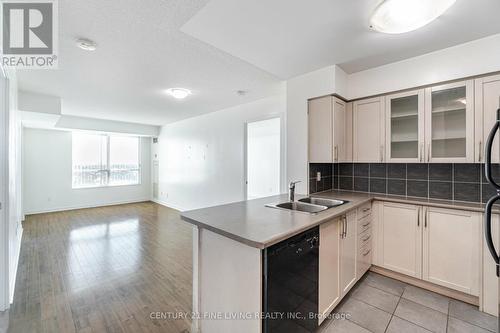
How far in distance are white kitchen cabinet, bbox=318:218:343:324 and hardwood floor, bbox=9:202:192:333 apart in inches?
47.2

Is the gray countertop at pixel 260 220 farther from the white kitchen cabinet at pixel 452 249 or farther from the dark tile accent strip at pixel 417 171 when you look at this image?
the dark tile accent strip at pixel 417 171

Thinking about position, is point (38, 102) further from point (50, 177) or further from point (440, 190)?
point (440, 190)

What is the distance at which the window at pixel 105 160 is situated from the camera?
6.49 meters

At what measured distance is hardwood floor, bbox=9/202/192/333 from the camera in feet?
6.23

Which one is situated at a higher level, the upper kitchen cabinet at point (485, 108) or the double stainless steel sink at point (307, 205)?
the upper kitchen cabinet at point (485, 108)

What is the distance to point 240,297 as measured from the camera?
4.53 feet

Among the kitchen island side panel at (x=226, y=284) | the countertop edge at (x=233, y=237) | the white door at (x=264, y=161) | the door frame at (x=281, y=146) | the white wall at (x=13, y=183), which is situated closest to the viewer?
the countertop edge at (x=233, y=237)

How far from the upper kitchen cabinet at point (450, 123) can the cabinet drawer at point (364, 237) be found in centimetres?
102

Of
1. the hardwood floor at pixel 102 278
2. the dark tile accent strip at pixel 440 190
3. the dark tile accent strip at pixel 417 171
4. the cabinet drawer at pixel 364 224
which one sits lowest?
the hardwood floor at pixel 102 278

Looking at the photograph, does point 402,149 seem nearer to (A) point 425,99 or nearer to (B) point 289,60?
(A) point 425,99

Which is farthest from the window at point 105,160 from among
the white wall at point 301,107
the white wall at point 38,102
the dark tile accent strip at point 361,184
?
the dark tile accent strip at point 361,184

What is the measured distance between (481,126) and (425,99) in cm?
55

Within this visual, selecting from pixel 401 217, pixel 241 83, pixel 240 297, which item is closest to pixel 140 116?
pixel 241 83

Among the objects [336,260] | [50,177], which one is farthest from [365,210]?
[50,177]
